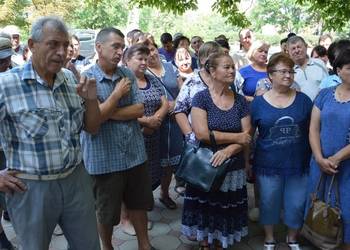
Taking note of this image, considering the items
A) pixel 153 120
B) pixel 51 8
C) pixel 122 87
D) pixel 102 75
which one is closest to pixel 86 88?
pixel 122 87

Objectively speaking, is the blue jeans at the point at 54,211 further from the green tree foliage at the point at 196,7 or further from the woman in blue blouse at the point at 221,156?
the green tree foliage at the point at 196,7

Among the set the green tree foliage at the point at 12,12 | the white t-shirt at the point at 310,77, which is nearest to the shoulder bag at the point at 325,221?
the white t-shirt at the point at 310,77

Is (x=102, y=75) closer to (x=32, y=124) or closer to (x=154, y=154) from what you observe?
(x=32, y=124)

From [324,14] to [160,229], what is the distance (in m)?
4.89

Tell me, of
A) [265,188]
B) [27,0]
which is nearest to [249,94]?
[265,188]

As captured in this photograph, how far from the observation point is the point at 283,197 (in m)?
3.21

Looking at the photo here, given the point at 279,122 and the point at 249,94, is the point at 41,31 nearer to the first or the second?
the point at 279,122

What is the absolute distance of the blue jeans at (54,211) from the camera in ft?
6.72

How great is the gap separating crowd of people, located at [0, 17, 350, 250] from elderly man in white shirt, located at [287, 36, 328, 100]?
1.50 ft

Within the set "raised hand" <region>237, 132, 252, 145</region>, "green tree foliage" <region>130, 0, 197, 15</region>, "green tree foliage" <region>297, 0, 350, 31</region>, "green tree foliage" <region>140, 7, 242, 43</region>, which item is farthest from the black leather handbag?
"green tree foliage" <region>140, 7, 242, 43</region>

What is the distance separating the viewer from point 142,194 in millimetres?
2998

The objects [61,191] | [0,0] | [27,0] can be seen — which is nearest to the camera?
[61,191]

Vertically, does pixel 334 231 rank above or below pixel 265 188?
below

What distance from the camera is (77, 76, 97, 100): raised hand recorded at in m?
2.11
